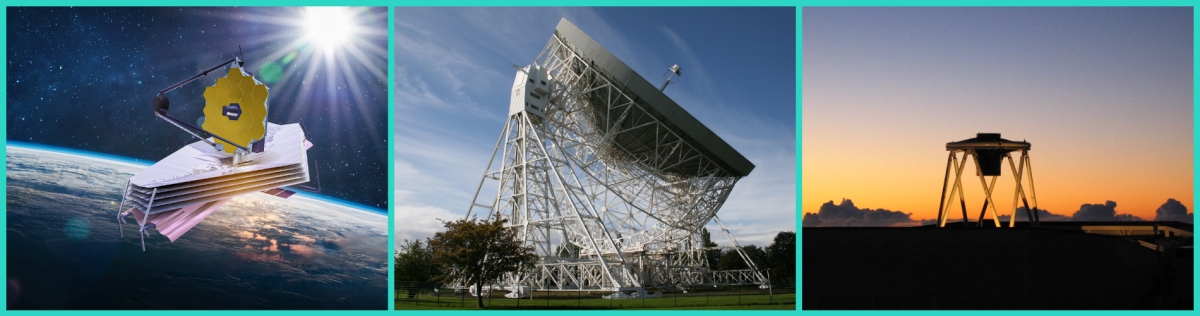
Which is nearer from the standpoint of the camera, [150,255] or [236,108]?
[236,108]

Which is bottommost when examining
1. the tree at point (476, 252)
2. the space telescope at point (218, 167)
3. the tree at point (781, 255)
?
the tree at point (781, 255)

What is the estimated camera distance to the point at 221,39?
48.9ft

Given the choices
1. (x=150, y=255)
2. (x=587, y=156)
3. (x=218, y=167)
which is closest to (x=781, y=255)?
(x=587, y=156)

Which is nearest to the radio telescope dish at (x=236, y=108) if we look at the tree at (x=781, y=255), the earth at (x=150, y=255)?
the earth at (x=150, y=255)

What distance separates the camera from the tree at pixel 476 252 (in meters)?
16.0

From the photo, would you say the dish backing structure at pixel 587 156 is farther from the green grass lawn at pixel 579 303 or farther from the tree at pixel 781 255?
the tree at pixel 781 255

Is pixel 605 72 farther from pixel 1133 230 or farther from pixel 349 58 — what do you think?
pixel 1133 230

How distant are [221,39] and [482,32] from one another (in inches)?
251

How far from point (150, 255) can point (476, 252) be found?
7451 mm

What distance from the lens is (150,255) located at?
13977mm

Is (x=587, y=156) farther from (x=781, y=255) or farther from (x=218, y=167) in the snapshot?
(x=781, y=255)

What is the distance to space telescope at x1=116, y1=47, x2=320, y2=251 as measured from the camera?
11.8 meters

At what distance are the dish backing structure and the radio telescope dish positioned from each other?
752 cm

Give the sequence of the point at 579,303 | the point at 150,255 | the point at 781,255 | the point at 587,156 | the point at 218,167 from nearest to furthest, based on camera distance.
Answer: the point at 218,167, the point at 150,255, the point at 579,303, the point at 587,156, the point at 781,255
